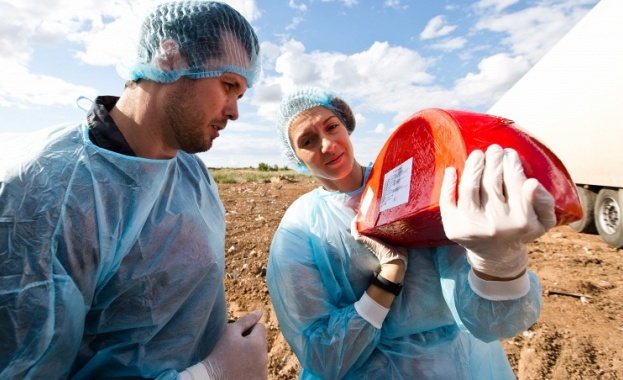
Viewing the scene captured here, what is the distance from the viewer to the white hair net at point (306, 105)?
1.96 m

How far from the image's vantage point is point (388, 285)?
4.92 feet

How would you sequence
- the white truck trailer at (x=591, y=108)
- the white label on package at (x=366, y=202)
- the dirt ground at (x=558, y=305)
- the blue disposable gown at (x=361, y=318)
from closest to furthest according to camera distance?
the blue disposable gown at (x=361, y=318) → the white label on package at (x=366, y=202) → the dirt ground at (x=558, y=305) → the white truck trailer at (x=591, y=108)

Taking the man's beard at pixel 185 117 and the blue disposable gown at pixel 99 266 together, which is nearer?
the blue disposable gown at pixel 99 266

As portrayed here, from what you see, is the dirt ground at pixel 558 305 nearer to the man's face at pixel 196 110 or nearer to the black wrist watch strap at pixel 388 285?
the black wrist watch strap at pixel 388 285

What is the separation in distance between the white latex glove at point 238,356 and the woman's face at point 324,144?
81cm

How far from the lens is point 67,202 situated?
116cm

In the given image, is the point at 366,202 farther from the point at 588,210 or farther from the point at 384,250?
the point at 588,210

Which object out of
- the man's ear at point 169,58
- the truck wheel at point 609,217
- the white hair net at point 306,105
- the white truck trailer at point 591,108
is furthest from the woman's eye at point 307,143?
the truck wheel at point 609,217

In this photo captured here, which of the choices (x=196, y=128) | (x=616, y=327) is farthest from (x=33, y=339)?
(x=616, y=327)

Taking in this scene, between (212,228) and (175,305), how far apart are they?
1.17 feet

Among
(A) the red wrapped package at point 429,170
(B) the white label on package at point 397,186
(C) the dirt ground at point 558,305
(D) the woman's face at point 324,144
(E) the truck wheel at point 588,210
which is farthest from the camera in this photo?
(E) the truck wheel at point 588,210

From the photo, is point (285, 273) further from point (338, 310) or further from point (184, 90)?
point (184, 90)

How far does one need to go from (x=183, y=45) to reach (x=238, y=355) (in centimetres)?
120

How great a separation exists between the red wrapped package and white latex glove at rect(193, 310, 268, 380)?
2.06ft
